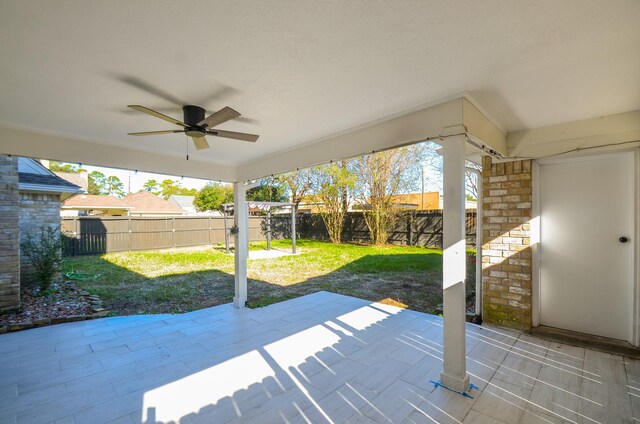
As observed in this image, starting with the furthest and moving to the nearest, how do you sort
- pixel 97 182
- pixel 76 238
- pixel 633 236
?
pixel 97 182
pixel 76 238
pixel 633 236

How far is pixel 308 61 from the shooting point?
1.86 metres

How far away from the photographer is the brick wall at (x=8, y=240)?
4289mm

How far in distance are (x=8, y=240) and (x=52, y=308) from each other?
122cm

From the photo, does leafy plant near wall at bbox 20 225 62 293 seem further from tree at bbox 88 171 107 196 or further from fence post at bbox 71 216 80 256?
tree at bbox 88 171 107 196

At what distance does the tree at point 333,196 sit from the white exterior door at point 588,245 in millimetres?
9018

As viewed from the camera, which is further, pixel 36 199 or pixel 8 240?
pixel 36 199

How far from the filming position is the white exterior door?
3.10 meters

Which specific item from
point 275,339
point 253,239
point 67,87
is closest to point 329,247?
point 253,239

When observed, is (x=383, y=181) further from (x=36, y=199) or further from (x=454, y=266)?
(x=36, y=199)

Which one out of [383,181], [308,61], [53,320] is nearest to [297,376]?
[308,61]

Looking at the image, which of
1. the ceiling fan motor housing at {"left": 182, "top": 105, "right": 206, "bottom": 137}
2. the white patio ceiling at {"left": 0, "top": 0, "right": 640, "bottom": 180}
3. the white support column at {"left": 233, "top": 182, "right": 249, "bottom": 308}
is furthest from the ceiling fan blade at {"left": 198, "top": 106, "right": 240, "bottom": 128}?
the white support column at {"left": 233, "top": 182, "right": 249, "bottom": 308}

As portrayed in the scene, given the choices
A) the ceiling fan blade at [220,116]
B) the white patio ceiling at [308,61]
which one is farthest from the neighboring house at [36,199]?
the ceiling fan blade at [220,116]

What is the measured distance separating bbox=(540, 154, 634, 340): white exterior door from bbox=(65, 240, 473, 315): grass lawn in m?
1.83

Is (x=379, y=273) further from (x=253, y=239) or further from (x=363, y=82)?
(x=253, y=239)
